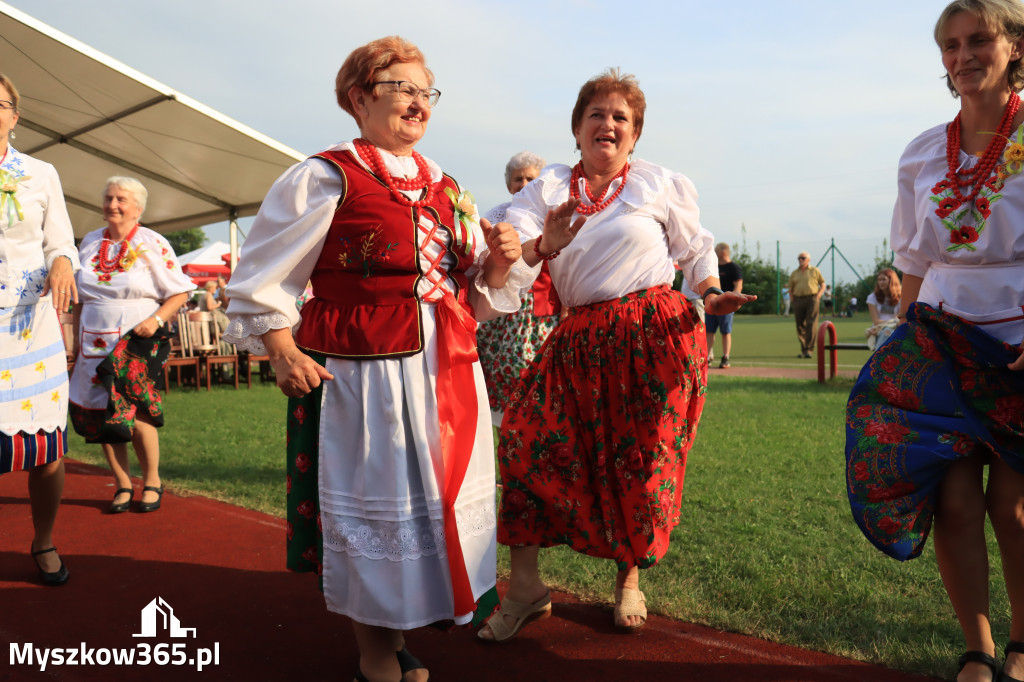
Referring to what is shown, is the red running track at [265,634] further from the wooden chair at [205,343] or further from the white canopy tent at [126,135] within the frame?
the wooden chair at [205,343]

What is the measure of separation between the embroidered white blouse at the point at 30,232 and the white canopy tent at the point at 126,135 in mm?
6011

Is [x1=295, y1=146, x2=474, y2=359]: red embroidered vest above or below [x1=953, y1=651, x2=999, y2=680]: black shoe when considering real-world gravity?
above

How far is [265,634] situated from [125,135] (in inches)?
397

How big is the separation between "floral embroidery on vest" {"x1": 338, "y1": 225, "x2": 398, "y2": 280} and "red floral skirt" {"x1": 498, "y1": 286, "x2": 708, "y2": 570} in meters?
1.08

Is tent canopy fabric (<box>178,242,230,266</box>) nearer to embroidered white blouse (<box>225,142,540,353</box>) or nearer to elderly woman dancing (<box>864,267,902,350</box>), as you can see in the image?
elderly woman dancing (<box>864,267,902,350</box>)

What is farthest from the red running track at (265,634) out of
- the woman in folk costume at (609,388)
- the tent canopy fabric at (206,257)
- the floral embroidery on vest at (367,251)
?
the tent canopy fabric at (206,257)

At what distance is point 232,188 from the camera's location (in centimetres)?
1267

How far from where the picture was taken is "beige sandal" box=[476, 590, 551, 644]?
3.14 m

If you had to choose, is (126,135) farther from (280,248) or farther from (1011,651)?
(1011,651)

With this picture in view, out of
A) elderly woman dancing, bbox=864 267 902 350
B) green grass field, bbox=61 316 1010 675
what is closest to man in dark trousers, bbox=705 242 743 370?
elderly woman dancing, bbox=864 267 902 350

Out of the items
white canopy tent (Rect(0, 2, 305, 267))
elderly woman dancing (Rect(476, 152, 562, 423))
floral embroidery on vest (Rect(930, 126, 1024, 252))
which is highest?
white canopy tent (Rect(0, 2, 305, 267))

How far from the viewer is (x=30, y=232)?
365cm

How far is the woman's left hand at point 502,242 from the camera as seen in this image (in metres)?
2.72

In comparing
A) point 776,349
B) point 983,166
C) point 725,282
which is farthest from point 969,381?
point 776,349
